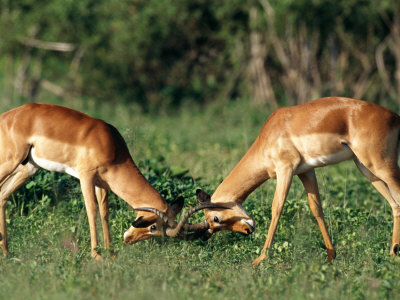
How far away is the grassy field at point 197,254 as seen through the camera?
15.7 ft

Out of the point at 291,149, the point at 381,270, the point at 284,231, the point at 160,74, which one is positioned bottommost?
the point at 160,74

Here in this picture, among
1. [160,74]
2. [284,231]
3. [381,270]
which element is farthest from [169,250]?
[160,74]

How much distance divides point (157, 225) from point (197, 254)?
553 millimetres

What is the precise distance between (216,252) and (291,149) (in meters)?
1.15

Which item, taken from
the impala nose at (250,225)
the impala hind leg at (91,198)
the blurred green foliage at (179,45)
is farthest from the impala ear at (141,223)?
the blurred green foliage at (179,45)

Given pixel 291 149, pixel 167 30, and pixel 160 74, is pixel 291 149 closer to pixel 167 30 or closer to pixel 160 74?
pixel 167 30

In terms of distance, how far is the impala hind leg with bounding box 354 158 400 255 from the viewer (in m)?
5.97

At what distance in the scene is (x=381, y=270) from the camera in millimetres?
5148

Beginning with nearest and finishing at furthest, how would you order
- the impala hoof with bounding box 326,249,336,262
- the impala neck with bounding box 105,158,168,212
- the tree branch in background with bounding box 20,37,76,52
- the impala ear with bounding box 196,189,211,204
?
the impala neck with bounding box 105,158,168,212, the impala ear with bounding box 196,189,211,204, the impala hoof with bounding box 326,249,336,262, the tree branch in background with bounding box 20,37,76,52

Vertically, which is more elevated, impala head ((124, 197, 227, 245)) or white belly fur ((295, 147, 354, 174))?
white belly fur ((295, 147, 354, 174))

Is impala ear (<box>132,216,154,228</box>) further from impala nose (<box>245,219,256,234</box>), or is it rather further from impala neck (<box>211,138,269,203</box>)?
impala nose (<box>245,219,256,234</box>)

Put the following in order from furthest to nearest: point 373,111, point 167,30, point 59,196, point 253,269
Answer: point 167,30, point 59,196, point 373,111, point 253,269

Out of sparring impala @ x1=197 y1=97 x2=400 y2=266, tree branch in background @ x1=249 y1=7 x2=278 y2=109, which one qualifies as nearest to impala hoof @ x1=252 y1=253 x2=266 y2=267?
sparring impala @ x1=197 y1=97 x2=400 y2=266

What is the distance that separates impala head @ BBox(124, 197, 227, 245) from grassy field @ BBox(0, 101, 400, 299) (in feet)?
0.46
